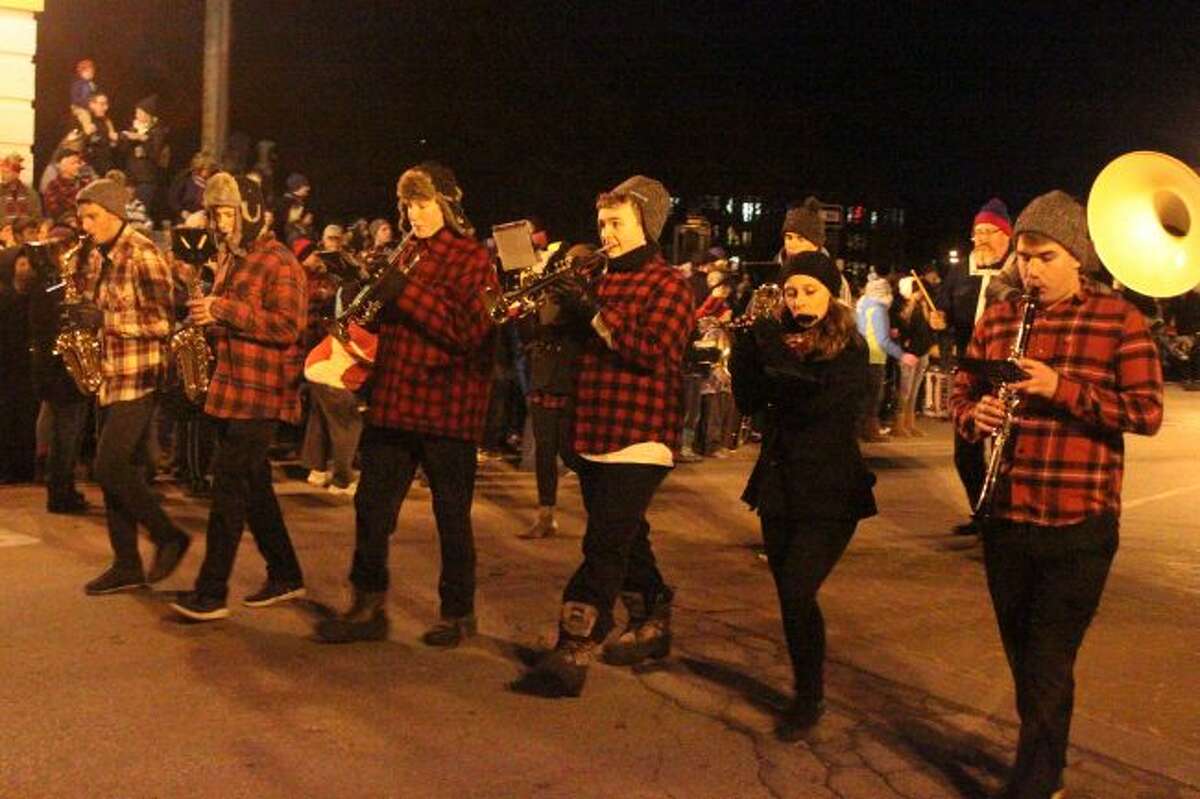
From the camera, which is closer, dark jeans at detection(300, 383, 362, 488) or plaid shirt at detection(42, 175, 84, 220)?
dark jeans at detection(300, 383, 362, 488)

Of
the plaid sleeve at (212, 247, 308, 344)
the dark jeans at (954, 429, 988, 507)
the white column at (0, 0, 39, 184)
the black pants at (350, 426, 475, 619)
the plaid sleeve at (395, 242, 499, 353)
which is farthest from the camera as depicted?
the white column at (0, 0, 39, 184)

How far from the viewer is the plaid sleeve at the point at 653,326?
19.0 feet

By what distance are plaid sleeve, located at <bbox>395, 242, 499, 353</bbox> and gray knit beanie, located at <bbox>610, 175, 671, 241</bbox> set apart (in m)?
0.75

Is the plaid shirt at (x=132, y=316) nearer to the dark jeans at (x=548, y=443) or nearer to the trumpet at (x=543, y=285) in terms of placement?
the trumpet at (x=543, y=285)

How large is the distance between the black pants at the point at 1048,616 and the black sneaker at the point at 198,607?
365 centimetres

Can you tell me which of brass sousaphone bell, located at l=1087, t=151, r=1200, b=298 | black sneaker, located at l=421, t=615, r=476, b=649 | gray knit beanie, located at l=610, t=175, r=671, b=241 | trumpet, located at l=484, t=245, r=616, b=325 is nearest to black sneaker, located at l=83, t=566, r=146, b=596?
black sneaker, located at l=421, t=615, r=476, b=649

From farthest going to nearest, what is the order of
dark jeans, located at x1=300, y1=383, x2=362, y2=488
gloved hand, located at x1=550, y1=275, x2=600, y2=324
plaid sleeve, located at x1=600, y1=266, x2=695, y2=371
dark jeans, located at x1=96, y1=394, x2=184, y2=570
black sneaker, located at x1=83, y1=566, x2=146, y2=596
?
dark jeans, located at x1=300, y1=383, x2=362, y2=488 → black sneaker, located at x1=83, y1=566, x2=146, y2=596 → dark jeans, located at x1=96, y1=394, x2=184, y2=570 → plaid sleeve, located at x1=600, y1=266, x2=695, y2=371 → gloved hand, located at x1=550, y1=275, x2=600, y2=324

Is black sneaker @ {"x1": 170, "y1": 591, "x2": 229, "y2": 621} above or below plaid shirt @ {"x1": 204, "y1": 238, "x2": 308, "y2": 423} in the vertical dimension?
below

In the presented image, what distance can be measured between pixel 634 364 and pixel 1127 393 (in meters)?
1.91

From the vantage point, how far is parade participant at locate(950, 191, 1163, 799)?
461cm

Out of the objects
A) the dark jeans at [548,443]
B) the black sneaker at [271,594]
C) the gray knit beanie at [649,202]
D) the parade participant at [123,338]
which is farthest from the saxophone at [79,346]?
the gray knit beanie at [649,202]

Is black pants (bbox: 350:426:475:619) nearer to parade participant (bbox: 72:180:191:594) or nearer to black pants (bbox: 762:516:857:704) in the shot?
parade participant (bbox: 72:180:191:594)

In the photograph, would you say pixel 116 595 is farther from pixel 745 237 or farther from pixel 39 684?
pixel 745 237

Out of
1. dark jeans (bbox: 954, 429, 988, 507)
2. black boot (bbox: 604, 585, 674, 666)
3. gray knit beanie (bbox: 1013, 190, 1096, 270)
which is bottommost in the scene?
Result: black boot (bbox: 604, 585, 674, 666)
